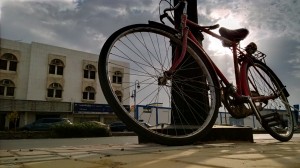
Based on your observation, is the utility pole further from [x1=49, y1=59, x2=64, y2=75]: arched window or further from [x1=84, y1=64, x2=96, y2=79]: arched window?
[x1=84, y1=64, x2=96, y2=79]: arched window

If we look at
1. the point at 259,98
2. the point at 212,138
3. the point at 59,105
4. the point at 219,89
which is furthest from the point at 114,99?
the point at 59,105

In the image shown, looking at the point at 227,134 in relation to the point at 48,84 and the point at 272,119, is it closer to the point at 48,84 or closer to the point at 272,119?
the point at 272,119

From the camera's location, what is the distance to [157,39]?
317cm

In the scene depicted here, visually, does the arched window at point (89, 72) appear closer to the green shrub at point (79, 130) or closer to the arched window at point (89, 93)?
Result: the arched window at point (89, 93)

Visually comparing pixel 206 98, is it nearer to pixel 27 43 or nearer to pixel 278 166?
pixel 278 166

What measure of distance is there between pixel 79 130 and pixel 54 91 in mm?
19569

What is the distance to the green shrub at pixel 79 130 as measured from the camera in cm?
1547

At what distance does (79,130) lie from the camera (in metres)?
15.9

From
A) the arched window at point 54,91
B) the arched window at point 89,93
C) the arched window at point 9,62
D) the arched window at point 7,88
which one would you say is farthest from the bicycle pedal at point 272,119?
the arched window at point 89,93

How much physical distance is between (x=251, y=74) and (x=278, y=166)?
3.22 meters

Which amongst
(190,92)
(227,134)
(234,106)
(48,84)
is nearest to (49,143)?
(190,92)

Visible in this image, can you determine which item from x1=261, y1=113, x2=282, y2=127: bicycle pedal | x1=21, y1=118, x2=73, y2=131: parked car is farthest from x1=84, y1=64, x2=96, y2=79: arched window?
x1=261, y1=113, x2=282, y2=127: bicycle pedal

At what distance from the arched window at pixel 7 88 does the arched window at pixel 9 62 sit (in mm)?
1400

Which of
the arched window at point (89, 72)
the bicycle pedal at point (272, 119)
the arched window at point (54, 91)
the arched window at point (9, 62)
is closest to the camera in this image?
the bicycle pedal at point (272, 119)
